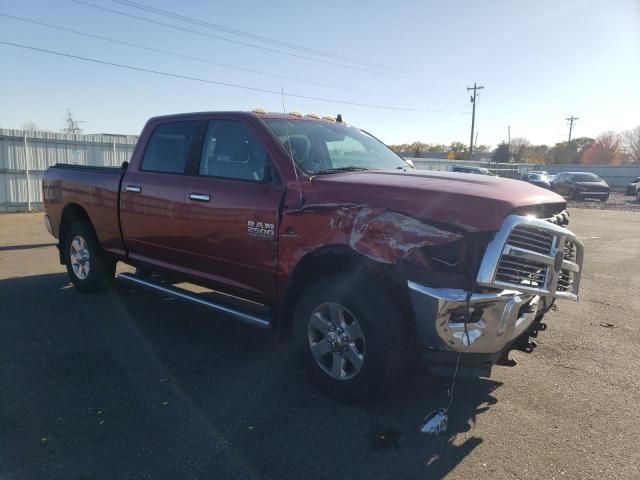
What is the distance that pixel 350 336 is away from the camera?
336cm

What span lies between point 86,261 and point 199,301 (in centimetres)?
250

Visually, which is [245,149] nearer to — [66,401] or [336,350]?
[336,350]

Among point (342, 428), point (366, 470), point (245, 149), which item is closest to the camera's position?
point (366, 470)

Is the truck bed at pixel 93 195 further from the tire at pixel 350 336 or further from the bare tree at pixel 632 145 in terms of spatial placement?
the bare tree at pixel 632 145

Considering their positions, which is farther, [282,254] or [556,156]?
[556,156]

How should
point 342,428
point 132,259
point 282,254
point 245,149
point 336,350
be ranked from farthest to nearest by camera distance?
point 132,259 < point 245,149 < point 282,254 < point 336,350 < point 342,428

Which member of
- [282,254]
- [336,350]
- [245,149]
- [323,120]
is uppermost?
[323,120]

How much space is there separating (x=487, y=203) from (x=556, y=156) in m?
95.3

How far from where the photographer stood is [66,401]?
11.4 feet

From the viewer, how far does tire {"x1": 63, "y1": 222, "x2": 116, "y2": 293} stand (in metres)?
5.87

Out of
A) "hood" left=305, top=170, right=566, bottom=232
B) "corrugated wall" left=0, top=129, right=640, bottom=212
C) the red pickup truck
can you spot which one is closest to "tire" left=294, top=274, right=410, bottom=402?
the red pickup truck

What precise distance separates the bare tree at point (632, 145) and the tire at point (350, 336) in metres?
92.5

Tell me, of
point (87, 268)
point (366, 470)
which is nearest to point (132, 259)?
point (87, 268)

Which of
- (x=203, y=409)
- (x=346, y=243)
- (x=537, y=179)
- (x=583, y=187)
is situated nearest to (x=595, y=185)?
(x=583, y=187)
